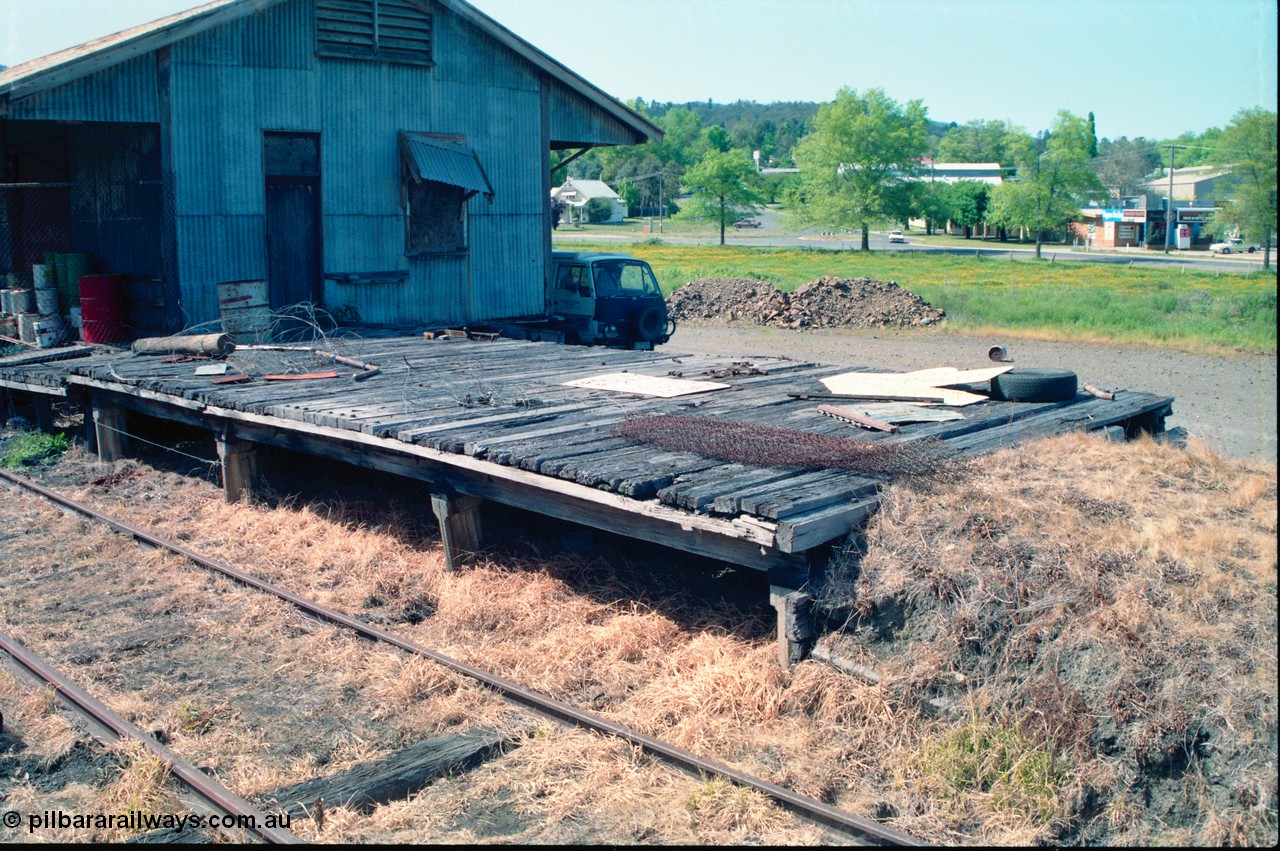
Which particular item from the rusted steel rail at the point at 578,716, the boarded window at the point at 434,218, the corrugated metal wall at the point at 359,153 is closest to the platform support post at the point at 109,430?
the corrugated metal wall at the point at 359,153

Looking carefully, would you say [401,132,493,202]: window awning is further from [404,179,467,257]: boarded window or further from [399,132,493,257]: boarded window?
[404,179,467,257]: boarded window

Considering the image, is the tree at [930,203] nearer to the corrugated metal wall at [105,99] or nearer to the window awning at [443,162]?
the window awning at [443,162]

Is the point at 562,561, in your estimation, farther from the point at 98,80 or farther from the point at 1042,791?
the point at 98,80

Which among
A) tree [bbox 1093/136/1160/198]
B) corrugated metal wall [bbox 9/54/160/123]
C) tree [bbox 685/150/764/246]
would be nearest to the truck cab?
corrugated metal wall [bbox 9/54/160/123]

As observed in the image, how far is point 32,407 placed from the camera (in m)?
15.3

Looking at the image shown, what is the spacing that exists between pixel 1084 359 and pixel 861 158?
5533 cm

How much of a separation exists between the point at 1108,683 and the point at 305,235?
13415mm

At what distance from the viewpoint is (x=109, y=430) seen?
12.8m

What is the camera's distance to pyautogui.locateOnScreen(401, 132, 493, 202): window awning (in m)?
16.3

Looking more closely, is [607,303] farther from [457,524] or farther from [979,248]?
[979,248]

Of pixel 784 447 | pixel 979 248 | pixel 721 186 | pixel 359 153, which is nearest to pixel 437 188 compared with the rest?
pixel 359 153

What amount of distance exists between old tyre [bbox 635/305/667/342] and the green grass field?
899cm

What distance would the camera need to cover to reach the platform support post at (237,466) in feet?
35.0

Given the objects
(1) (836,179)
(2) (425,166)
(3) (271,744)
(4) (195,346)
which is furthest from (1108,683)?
(1) (836,179)
